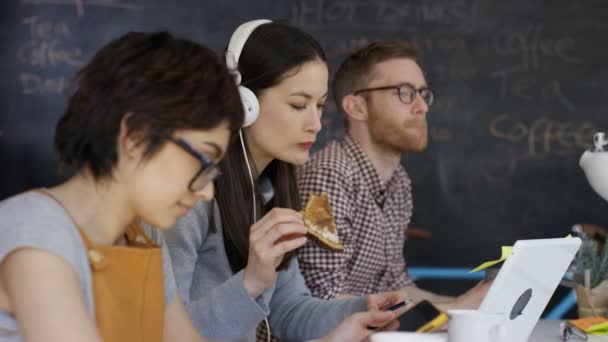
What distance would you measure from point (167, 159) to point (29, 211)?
231mm

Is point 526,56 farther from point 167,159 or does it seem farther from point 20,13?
point 167,159

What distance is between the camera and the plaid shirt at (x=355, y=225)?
294 centimetres

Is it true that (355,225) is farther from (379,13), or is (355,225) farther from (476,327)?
(379,13)

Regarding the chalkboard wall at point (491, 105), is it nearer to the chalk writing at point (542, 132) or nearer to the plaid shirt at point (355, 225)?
the chalk writing at point (542, 132)

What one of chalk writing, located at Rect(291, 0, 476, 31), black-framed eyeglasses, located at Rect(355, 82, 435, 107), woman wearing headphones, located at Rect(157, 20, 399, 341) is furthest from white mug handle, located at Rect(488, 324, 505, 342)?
chalk writing, located at Rect(291, 0, 476, 31)

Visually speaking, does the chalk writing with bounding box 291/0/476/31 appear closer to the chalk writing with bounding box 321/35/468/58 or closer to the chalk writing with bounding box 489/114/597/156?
the chalk writing with bounding box 321/35/468/58

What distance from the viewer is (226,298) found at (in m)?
2.07

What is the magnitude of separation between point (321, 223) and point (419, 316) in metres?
0.85

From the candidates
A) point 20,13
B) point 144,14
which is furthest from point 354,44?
point 20,13

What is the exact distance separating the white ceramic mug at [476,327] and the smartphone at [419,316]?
32 mm

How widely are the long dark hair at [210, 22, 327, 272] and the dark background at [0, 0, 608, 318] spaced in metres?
2.36

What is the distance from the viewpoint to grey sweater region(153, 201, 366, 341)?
2061mm

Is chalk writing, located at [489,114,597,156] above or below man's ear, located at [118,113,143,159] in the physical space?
below

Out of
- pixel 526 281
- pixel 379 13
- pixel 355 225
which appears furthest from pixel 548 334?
pixel 379 13
